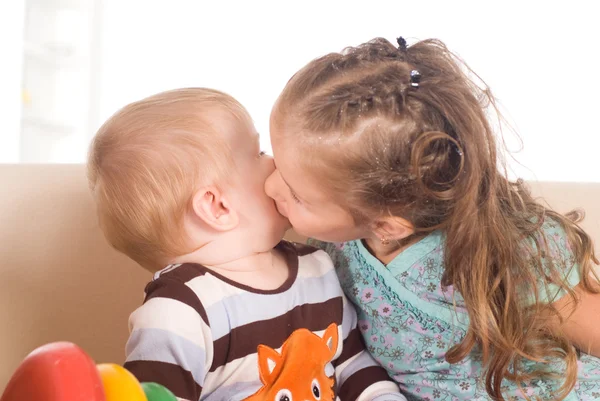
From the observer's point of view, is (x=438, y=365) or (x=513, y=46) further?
(x=513, y=46)

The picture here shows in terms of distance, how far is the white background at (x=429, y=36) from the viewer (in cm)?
229

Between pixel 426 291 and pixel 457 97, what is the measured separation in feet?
0.81

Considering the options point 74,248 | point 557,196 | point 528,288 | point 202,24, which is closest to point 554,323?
point 528,288

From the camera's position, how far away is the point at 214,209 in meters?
0.85

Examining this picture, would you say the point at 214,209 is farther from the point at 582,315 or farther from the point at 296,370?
the point at 582,315

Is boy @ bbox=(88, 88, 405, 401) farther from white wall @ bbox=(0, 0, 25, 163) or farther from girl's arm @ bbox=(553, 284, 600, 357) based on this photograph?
white wall @ bbox=(0, 0, 25, 163)

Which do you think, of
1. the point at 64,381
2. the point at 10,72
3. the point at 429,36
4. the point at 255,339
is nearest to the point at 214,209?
the point at 255,339

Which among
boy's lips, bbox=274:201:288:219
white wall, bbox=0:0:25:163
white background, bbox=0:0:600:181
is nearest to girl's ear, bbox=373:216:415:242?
boy's lips, bbox=274:201:288:219

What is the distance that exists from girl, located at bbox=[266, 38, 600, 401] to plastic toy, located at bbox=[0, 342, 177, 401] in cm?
35

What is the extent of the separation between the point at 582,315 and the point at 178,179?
48 cm

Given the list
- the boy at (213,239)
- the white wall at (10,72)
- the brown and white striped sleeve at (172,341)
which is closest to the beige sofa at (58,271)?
the boy at (213,239)

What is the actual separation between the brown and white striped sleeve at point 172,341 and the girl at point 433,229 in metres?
0.16

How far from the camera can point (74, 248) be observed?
3.51ft

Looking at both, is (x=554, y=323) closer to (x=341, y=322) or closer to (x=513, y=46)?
(x=341, y=322)
